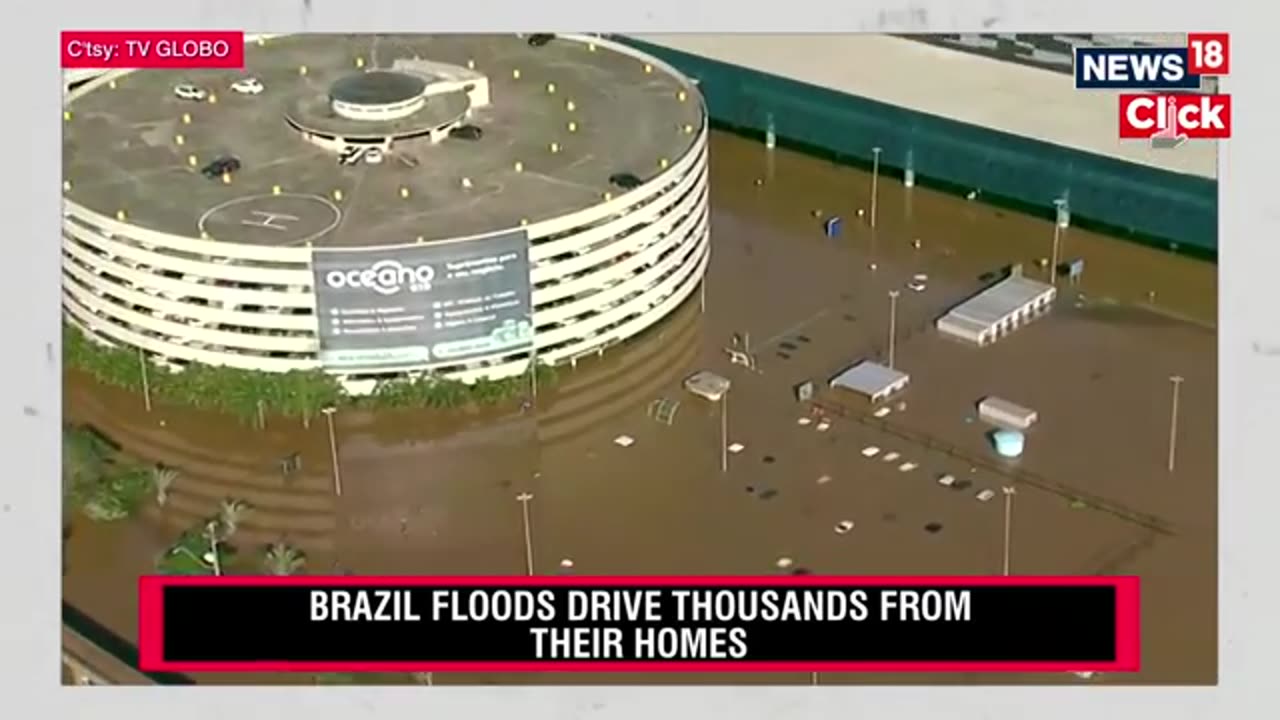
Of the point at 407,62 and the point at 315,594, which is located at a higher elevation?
the point at 407,62

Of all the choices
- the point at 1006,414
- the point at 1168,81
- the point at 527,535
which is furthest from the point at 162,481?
the point at 1168,81

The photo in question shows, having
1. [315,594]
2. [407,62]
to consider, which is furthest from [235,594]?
[407,62]

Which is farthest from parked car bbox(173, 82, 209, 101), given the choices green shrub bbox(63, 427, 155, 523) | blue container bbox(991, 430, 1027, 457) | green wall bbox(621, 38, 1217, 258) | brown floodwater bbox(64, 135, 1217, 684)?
blue container bbox(991, 430, 1027, 457)

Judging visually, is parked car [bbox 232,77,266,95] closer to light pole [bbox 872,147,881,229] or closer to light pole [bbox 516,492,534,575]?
light pole [bbox 516,492,534,575]

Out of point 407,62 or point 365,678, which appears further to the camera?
point 407,62

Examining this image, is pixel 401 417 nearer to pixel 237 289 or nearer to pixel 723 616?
pixel 237 289
